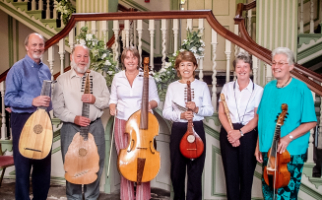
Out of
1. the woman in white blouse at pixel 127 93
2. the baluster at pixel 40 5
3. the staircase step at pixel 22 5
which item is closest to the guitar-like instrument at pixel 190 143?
the woman in white blouse at pixel 127 93

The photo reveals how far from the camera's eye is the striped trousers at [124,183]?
131 inches

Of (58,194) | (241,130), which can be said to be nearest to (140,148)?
(241,130)

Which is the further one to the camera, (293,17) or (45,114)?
(293,17)

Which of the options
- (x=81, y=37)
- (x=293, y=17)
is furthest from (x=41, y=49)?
(x=293, y=17)

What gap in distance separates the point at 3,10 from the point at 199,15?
4585 mm

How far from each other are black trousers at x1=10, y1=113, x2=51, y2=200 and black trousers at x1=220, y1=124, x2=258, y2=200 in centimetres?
155

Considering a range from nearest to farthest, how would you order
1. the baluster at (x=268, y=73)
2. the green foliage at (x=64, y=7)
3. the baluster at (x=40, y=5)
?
the baluster at (x=268, y=73)
the green foliage at (x=64, y=7)
the baluster at (x=40, y=5)

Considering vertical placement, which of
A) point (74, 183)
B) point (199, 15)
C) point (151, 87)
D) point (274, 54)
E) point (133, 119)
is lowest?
point (74, 183)

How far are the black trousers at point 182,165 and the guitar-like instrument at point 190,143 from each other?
3.2 inches

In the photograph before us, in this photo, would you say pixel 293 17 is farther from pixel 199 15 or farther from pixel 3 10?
pixel 3 10

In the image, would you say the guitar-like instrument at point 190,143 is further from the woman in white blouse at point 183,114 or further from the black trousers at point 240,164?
the black trousers at point 240,164

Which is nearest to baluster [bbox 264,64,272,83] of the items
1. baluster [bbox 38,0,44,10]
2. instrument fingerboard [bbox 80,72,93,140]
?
instrument fingerboard [bbox 80,72,93,140]

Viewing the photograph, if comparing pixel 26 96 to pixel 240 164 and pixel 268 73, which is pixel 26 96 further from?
pixel 268 73

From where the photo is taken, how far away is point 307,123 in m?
2.71
